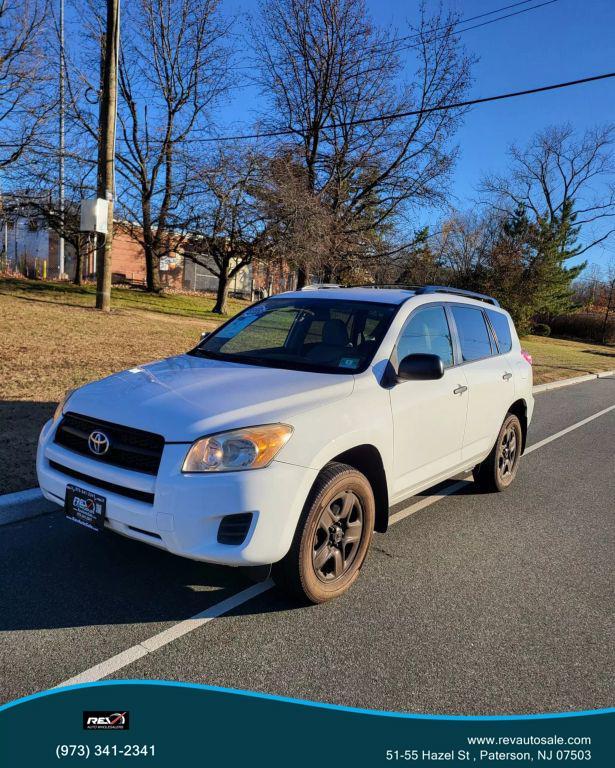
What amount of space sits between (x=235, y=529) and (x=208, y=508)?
0.18 m

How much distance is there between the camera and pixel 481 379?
493 cm

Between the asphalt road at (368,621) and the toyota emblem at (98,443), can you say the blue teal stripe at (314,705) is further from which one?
the toyota emblem at (98,443)

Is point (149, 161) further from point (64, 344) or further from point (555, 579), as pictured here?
point (555, 579)

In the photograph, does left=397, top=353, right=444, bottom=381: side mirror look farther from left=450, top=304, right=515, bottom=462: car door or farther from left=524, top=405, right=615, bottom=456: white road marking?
left=524, top=405, right=615, bottom=456: white road marking

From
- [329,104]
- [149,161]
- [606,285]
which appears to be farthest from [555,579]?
[606,285]

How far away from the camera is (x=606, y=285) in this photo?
61656 millimetres

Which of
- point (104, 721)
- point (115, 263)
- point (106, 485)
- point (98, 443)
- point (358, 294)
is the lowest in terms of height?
point (104, 721)

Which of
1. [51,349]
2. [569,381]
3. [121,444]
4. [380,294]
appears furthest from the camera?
Answer: [569,381]

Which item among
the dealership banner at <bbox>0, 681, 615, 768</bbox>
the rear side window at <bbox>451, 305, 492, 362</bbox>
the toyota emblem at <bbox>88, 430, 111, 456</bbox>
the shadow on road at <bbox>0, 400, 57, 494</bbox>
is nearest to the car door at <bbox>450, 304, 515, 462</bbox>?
the rear side window at <bbox>451, 305, 492, 362</bbox>

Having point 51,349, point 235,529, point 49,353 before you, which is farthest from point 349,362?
point 51,349

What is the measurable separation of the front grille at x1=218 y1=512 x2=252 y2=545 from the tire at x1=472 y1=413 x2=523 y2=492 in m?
3.21

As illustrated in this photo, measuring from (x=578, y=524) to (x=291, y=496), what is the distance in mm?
3211

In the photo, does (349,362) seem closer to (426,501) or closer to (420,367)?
(420,367)

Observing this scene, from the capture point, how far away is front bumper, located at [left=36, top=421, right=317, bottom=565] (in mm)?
2871
